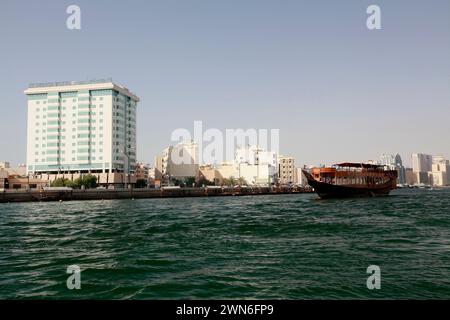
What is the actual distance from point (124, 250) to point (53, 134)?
10797 cm

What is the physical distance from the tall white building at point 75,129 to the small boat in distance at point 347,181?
2574 inches

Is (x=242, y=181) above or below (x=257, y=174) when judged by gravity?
below

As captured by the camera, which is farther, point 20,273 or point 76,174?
point 76,174

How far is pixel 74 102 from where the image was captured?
11281 cm

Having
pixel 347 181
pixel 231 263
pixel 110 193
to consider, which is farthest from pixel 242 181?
pixel 231 263

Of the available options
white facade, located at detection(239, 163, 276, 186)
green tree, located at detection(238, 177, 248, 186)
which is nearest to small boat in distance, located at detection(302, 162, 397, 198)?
green tree, located at detection(238, 177, 248, 186)

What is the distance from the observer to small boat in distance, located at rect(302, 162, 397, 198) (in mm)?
69125

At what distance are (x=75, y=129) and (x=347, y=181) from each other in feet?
266

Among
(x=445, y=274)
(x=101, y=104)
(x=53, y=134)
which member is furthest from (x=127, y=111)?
(x=445, y=274)

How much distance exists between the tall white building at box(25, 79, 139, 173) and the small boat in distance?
6538cm

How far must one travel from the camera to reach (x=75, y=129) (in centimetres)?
11138

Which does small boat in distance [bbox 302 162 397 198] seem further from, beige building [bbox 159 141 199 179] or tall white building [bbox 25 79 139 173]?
beige building [bbox 159 141 199 179]

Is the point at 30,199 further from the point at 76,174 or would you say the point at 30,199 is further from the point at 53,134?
the point at 53,134

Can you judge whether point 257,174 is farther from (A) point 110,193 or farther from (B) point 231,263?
(B) point 231,263
